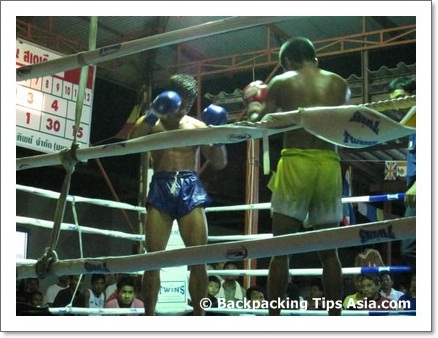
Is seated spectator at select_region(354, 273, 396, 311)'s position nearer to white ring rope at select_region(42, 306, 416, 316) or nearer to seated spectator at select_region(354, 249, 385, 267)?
white ring rope at select_region(42, 306, 416, 316)

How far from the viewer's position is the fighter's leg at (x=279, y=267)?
207cm

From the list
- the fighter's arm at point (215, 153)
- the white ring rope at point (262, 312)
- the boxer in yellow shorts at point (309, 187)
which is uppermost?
the fighter's arm at point (215, 153)

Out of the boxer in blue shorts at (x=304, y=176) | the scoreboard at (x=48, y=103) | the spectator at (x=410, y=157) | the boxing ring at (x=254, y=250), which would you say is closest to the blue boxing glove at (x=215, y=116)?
the boxer in blue shorts at (x=304, y=176)

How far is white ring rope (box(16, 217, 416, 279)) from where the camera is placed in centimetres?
175

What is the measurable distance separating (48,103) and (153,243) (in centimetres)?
236

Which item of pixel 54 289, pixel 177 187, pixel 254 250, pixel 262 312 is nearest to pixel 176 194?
pixel 177 187

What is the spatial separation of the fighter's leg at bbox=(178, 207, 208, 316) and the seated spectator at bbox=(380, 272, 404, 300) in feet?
2.32

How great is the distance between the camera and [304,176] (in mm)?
2092

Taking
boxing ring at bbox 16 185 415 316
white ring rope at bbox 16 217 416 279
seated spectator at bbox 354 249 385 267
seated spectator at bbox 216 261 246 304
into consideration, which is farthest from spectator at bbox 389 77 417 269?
seated spectator at bbox 354 249 385 267

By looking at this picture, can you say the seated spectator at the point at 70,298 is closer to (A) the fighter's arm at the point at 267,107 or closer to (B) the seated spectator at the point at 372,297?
(B) the seated spectator at the point at 372,297

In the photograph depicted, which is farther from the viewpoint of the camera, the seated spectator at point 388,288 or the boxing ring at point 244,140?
the seated spectator at point 388,288

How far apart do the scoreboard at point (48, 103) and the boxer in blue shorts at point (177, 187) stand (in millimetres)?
1838

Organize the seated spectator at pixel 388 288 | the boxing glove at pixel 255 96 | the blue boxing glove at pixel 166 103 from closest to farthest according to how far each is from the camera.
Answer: the boxing glove at pixel 255 96
the blue boxing glove at pixel 166 103
the seated spectator at pixel 388 288

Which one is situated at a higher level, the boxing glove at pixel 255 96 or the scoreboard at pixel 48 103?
the scoreboard at pixel 48 103
